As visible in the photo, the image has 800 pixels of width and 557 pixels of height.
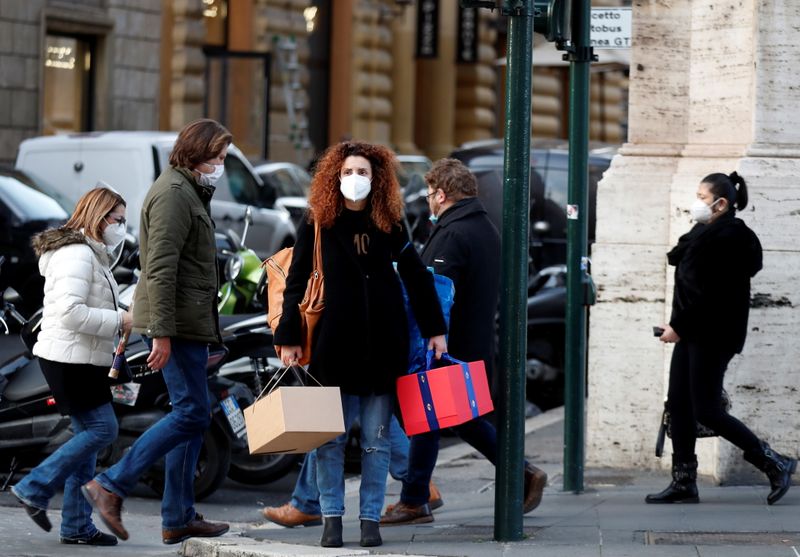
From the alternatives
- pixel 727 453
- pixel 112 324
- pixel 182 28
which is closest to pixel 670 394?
pixel 727 453

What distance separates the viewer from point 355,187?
22.1 ft

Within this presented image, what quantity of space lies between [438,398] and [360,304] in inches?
18.9

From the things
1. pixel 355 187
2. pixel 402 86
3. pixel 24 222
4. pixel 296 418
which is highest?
pixel 402 86

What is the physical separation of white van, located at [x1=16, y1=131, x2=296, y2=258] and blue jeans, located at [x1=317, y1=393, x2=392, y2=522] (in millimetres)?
9771

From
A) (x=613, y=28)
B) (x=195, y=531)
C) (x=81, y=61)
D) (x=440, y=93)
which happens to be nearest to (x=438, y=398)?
(x=195, y=531)

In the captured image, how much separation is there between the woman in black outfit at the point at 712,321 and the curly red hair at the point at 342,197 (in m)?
1.73

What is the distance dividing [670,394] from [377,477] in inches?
72.2

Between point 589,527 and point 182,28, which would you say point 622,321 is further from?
point 182,28

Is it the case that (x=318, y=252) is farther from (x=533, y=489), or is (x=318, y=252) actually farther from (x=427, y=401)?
(x=533, y=489)

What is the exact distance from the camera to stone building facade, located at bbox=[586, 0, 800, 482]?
865cm

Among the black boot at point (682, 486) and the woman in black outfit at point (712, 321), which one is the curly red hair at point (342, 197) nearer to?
the woman in black outfit at point (712, 321)

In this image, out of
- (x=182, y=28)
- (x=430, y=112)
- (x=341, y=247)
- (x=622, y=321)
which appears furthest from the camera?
(x=430, y=112)

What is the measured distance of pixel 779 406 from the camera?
28.5 feet

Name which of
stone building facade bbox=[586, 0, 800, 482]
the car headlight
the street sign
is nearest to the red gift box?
stone building facade bbox=[586, 0, 800, 482]
